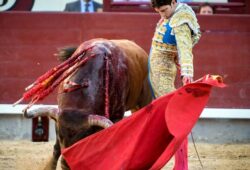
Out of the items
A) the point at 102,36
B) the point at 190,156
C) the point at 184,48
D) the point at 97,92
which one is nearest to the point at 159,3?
the point at 184,48

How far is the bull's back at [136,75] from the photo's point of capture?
16.5 ft

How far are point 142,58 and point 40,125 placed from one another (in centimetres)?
112

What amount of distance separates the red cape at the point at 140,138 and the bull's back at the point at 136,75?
0.86 m

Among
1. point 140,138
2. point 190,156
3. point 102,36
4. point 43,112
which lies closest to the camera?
point 140,138

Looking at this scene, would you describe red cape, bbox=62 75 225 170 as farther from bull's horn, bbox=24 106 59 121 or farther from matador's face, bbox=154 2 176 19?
matador's face, bbox=154 2 176 19

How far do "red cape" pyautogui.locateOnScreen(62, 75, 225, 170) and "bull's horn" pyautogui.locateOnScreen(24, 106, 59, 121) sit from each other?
0.28m

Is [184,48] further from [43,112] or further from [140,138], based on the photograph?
[43,112]

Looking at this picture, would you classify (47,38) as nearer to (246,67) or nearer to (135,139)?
(246,67)

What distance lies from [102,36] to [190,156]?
1597 mm

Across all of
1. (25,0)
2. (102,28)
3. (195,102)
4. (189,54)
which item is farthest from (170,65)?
(25,0)

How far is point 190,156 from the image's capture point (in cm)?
661

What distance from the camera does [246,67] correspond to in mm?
7570

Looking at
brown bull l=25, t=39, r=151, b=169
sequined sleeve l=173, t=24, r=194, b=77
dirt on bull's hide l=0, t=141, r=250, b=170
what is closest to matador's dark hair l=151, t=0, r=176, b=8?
sequined sleeve l=173, t=24, r=194, b=77

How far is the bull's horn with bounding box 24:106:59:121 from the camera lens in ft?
14.3
